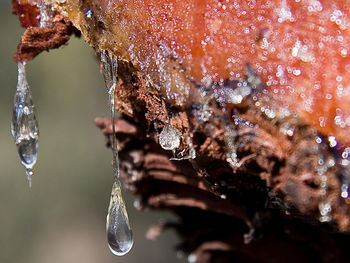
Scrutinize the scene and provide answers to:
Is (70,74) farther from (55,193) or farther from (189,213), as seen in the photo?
(189,213)

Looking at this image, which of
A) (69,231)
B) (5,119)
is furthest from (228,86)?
(5,119)

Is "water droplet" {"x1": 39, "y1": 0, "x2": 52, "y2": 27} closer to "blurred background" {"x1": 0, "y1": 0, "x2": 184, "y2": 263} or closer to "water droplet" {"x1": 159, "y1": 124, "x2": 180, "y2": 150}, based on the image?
"water droplet" {"x1": 159, "y1": 124, "x2": 180, "y2": 150}

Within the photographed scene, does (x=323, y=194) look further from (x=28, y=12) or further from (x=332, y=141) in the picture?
(x=28, y=12)

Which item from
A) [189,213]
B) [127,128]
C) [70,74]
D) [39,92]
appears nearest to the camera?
[127,128]

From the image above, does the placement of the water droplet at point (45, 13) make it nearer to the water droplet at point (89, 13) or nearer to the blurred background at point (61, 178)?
the water droplet at point (89, 13)

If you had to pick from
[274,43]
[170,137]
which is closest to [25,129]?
[170,137]

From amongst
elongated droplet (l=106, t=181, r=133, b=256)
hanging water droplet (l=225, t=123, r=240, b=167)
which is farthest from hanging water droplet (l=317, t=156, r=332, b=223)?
elongated droplet (l=106, t=181, r=133, b=256)
